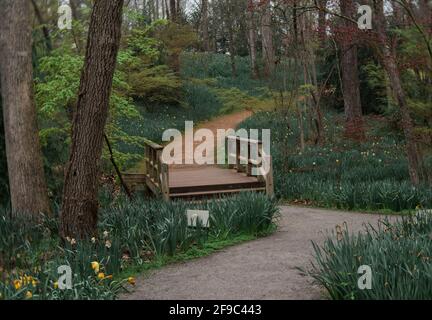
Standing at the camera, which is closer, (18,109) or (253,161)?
(18,109)

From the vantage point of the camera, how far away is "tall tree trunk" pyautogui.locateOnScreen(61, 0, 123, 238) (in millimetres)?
6207

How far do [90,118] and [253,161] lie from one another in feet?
18.3

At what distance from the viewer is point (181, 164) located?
1578 cm

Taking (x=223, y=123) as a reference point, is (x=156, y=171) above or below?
below

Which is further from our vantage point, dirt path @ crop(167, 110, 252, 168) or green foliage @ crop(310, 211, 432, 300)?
dirt path @ crop(167, 110, 252, 168)

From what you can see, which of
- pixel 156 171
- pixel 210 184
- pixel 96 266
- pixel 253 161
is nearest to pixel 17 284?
pixel 96 266

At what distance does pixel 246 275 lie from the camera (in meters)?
5.66

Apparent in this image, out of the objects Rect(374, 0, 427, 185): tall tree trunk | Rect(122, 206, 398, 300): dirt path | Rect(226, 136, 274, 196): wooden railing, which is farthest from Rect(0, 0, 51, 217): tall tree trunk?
Rect(374, 0, 427, 185): tall tree trunk

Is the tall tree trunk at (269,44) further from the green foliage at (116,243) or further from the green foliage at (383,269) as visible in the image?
the green foliage at (383,269)

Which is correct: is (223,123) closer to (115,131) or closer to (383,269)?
(115,131)

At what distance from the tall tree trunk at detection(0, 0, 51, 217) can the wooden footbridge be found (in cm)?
280

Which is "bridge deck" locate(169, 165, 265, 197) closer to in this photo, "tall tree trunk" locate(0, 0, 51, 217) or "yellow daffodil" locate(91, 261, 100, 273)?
Answer: "tall tree trunk" locate(0, 0, 51, 217)

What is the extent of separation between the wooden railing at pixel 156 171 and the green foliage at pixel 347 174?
2533mm
